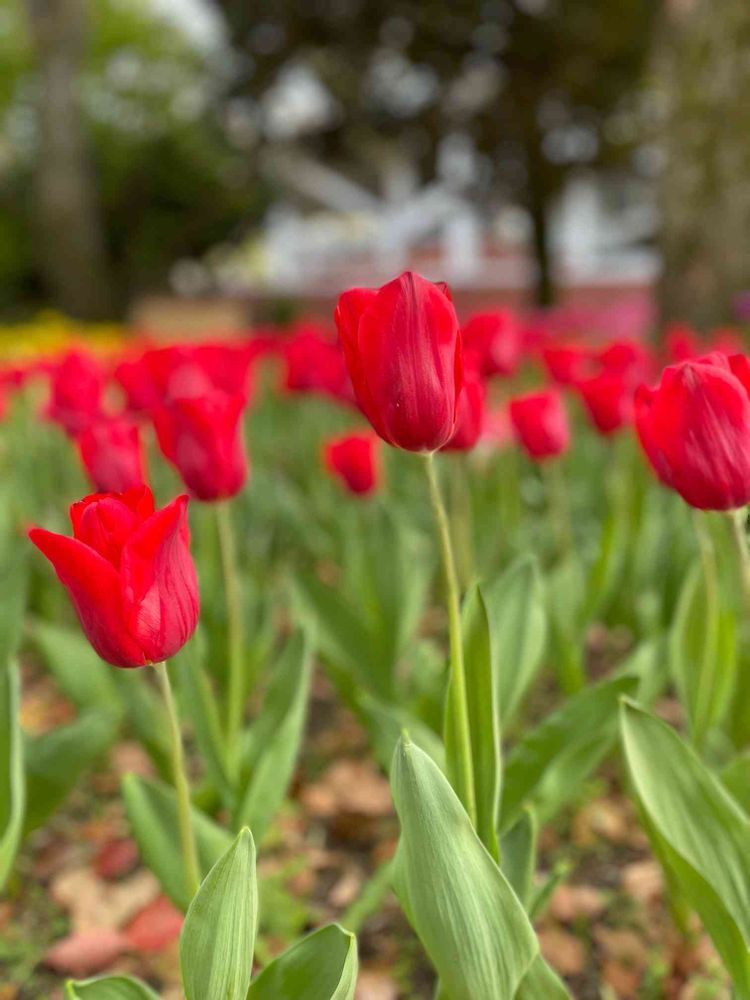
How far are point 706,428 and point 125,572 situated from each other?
0.50 meters

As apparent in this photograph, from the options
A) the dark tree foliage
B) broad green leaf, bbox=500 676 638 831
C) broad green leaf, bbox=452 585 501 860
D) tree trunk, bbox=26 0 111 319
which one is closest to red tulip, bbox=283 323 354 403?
broad green leaf, bbox=500 676 638 831

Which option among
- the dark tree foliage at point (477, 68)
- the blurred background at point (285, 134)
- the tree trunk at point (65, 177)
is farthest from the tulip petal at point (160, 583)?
the dark tree foliage at point (477, 68)

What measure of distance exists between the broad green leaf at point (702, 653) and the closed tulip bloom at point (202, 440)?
0.61 metres

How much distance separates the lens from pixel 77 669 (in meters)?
1.52

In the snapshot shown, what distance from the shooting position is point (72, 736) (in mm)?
1231

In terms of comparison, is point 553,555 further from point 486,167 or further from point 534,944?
point 486,167

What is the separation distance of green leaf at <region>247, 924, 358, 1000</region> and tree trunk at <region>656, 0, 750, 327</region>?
4.46 m

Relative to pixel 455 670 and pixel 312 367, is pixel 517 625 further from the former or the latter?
pixel 312 367

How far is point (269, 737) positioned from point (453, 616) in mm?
503

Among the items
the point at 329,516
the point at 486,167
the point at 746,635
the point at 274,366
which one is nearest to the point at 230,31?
the point at 486,167

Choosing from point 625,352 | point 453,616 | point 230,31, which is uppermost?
point 230,31

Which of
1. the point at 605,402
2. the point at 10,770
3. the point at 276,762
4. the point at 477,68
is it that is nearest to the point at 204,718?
the point at 276,762

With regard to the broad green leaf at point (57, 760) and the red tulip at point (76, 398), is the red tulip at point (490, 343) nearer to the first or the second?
the red tulip at point (76, 398)

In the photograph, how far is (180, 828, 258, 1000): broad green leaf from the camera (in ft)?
2.49
